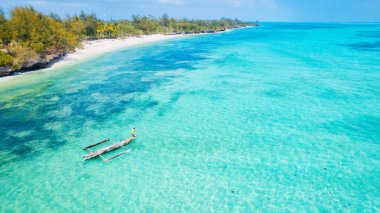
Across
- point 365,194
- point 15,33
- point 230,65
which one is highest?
point 15,33

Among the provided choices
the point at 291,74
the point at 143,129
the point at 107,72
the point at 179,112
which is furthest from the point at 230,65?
the point at 143,129

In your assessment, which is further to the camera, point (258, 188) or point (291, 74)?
point (291, 74)

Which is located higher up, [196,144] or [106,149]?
[106,149]

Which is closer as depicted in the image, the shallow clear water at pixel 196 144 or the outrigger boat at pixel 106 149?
the shallow clear water at pixel 196 144

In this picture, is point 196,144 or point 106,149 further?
point 196,144

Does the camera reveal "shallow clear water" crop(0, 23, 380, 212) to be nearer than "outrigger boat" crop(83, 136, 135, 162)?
Yes

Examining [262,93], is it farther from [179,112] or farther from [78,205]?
[78,205]

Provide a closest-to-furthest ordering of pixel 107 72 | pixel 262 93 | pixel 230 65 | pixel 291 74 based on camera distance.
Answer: pixel 262 93, pixel 291 74, pixel 107 72, pixel 230 65

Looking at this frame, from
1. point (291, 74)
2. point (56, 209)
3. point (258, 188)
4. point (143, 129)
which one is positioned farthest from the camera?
point (291, 74)
